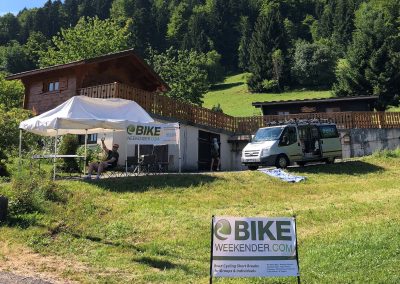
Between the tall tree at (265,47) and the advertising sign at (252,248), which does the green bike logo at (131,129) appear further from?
the tall tree at (265,47)

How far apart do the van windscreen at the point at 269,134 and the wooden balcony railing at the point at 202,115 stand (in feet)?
16.9

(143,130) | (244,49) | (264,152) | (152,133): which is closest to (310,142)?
(264,152)

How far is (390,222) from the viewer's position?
10930 mm

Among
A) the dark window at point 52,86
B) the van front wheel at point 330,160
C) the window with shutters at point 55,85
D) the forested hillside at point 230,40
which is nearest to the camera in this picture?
the van front wheel at point 330,160

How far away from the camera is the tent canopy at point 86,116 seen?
1691 cm

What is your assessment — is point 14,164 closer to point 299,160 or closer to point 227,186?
point 227,186

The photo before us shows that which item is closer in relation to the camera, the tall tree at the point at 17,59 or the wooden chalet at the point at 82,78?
the wooden chalet at the point at 82,78

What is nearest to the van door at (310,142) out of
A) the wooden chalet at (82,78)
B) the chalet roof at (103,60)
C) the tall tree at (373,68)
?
the wooden chalet at (82,78)

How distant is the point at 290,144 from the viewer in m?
21.8

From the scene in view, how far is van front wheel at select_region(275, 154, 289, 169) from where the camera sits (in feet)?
70.2

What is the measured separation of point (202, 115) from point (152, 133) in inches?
392

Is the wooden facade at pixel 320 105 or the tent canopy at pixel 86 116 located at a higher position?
the wooden facade at pixel 320 105

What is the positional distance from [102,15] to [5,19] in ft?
77.4

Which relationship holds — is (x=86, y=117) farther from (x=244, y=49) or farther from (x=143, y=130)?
(x=244, y=49)
